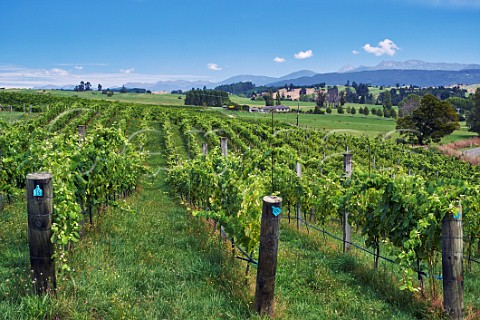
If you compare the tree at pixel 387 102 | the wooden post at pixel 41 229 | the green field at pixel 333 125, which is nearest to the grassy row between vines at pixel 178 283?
the wooden post at pixel 41 229

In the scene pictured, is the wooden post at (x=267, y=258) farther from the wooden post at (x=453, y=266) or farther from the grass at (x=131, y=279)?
the wooden post at (x=453, y=266)

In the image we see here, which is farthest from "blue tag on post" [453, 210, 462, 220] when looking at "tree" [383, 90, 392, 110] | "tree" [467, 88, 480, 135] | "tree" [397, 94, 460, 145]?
"tree" [383, 90, 392, 110]

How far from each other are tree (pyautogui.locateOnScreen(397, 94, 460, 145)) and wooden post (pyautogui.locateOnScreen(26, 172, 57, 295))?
54.3 m

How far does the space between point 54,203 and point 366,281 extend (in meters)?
4.53

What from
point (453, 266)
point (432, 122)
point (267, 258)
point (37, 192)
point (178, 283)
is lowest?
point (178, 283)

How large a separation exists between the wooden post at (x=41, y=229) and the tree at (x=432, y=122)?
5425 centimetres

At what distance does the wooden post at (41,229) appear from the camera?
4.50 meters

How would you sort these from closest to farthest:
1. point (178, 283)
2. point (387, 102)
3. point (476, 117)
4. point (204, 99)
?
point (178, 283) → point (476, 117) → point (204, 99) → point (387, 102)

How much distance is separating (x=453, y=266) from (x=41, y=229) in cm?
480

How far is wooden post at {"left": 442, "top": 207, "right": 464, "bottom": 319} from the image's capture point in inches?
189

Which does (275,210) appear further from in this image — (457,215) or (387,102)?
(387,102)

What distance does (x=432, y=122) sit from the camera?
54.2 metres

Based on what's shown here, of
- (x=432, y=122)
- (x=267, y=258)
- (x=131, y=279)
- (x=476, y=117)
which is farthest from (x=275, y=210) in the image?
(x=476, y=117)

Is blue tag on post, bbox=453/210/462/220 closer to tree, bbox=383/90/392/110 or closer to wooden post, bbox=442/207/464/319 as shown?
wooden post, bbox=442/207/464/319
